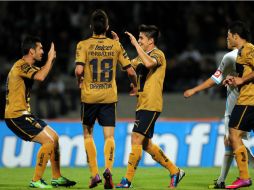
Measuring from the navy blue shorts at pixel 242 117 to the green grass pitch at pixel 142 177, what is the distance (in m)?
0.99

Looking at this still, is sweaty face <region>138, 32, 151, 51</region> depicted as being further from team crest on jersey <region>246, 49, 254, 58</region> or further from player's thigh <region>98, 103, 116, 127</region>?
team crest on jersey <region>246, 49, 254, 58</region>

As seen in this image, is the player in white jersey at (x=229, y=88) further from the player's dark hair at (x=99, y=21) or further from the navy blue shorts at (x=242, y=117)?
the player's dark hair at (x=99, y=21)

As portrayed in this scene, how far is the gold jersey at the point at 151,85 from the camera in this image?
866 cm

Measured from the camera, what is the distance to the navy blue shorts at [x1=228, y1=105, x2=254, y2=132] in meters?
8.40

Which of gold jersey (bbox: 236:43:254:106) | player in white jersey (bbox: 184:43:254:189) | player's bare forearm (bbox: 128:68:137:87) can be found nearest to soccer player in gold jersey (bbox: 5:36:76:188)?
player's bare forearm (bbox: 128:68:137:87)

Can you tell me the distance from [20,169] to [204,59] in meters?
8.10

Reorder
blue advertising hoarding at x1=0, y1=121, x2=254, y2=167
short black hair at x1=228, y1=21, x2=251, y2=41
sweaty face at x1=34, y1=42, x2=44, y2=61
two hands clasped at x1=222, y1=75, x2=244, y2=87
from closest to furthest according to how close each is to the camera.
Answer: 1. two hands clasped at x1=222, y1=75, x2=244, y2=87
2. short black hair at x1=228, y1=21, x2=251, y2=41
3. sweaty face at x1=34, y1=42, x2=44, y2=61
4. blue advertising hoarding at x1=0, y1=121, x2=254, y2=167

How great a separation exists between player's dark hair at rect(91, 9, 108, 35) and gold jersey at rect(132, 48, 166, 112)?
711mm

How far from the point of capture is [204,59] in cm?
1905

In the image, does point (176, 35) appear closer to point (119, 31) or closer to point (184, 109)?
point (119, 31)

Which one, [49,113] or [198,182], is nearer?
[198,182]

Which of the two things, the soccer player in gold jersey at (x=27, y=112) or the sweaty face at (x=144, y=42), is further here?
the sweaty face at (x=144, y=42)

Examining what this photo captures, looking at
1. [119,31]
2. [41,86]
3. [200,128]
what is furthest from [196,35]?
[200,128]

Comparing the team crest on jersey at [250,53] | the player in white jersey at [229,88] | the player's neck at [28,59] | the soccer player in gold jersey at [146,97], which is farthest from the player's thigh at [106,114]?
the team crest on jersey at [250,53]
